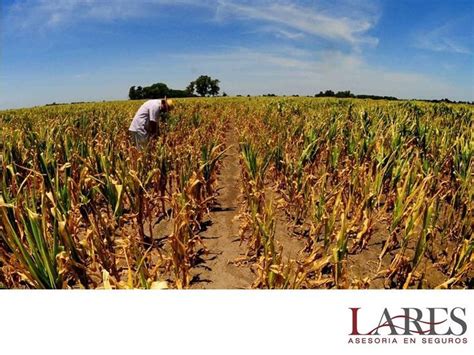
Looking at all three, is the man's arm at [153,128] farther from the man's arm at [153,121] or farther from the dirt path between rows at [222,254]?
the dirt path between rows at [222,254]

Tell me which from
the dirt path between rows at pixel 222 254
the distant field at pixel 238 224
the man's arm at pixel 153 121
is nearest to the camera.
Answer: the distant field at pixel 238 224

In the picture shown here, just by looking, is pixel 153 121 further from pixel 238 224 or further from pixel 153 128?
pixel 238 224

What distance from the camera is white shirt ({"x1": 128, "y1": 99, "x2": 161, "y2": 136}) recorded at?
15.3 feet

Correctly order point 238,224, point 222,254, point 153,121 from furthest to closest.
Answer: point 153,121
point 238,224
point 222,254

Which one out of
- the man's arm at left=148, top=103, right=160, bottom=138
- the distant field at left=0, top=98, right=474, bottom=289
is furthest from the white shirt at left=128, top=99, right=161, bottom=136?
the distant field at left=0, top=98, right=474, bottom=289

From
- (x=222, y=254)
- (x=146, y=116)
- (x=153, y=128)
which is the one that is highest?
(x=146, y=116)

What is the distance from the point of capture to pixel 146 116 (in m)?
4.73

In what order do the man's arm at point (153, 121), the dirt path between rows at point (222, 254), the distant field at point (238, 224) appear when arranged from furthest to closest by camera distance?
the man's arm at point (153, 121), the dirt path between rows at point (222, 254), the distant field at point (238, 224)

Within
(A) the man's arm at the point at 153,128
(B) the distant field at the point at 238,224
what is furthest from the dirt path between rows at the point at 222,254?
(A) the man's arm at the point at 153,128

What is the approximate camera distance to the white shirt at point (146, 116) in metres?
4.66

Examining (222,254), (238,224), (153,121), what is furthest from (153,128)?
(222,254)

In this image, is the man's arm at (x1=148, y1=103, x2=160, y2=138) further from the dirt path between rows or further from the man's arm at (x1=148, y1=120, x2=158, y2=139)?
the dirt path between rows

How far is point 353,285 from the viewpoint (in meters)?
1.85
